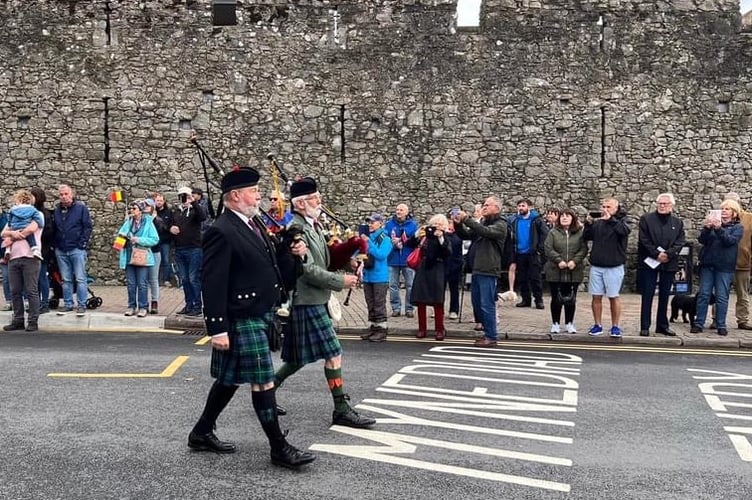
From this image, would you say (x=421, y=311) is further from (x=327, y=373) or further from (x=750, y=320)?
(x=750, y=320)

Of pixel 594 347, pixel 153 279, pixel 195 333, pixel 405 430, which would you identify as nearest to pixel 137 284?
pixel 153 279

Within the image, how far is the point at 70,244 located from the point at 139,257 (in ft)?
3.51

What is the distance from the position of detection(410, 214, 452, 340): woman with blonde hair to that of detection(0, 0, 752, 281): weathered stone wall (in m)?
6.39

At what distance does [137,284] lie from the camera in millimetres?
11195

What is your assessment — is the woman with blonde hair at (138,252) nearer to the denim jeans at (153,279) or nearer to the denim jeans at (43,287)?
the denim jeans at (153,279)

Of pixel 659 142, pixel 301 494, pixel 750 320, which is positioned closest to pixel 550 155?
pixel 659 142

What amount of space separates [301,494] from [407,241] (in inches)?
285

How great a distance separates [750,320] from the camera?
11695 millimetres

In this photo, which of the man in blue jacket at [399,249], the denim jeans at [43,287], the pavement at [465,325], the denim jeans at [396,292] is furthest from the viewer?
the denim jeans at [396,292]

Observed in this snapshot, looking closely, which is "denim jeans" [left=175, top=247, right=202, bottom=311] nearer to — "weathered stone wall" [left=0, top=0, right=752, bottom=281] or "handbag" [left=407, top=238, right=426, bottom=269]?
"handbag" [left=407, top=238, right=426, bottom=269]

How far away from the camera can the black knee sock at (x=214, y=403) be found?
188 inches

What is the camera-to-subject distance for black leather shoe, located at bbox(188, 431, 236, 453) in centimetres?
488

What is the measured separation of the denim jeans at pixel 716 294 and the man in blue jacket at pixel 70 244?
9133 millimetres

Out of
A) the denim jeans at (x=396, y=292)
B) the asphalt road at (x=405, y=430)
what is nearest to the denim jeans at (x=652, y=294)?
the asphalt road at (x=405, y=430)
